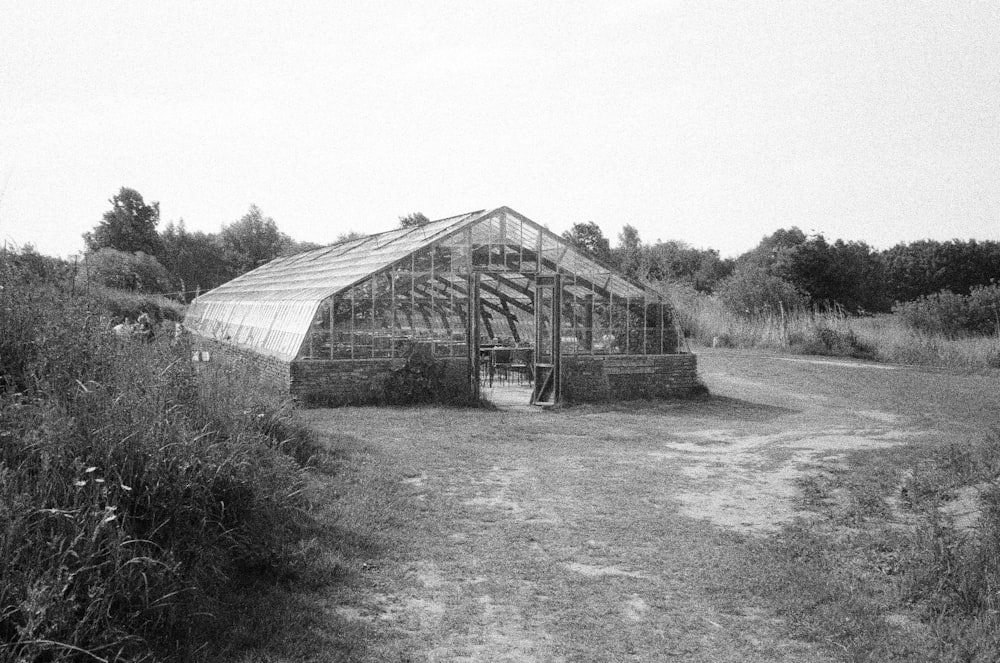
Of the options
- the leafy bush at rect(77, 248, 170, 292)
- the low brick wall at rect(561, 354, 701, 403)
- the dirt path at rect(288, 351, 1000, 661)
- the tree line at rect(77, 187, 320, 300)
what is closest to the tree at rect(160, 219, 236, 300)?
the tree line at rect(77, 187, 320, 300)

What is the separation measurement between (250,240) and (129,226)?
10599 mm

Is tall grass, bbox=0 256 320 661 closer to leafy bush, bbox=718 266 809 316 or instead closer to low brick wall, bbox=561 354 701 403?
low brick wall, bbox=561 354 701 403

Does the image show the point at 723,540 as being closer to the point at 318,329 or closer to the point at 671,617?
the point at 671,617

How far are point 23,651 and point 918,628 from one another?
14.8ft

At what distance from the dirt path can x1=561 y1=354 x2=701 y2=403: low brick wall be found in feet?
5.01

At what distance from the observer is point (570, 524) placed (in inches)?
263

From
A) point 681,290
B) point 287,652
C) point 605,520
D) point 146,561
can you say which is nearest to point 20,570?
point 146,561

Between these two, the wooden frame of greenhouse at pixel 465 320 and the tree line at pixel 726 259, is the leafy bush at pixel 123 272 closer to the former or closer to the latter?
the wooden frame of greenhouse at pixel 465 320

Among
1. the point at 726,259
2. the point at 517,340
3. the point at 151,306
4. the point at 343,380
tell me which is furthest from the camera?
the point at 726,259

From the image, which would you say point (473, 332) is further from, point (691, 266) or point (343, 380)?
point (691, 266)

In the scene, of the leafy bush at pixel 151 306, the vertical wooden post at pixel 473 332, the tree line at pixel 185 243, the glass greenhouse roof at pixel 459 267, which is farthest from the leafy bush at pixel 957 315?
the tree line at pixel 185 243

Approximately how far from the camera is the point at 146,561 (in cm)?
402

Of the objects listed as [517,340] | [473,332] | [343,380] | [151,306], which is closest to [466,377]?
[473,332]

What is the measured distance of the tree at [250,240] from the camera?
51906 mm
